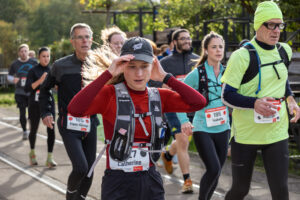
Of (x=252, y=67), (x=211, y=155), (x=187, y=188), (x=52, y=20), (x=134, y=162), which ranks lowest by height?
(x=187, y=188)

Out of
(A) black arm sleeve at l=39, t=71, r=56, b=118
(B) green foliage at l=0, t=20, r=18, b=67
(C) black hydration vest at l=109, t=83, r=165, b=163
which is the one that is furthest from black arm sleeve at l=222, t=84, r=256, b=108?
(B) green foliage at l=0, t=20, r=18, b=67

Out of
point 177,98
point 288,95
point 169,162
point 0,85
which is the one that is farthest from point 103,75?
point 0,85

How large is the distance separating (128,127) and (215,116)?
2.40 meters

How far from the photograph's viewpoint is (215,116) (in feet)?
19.7

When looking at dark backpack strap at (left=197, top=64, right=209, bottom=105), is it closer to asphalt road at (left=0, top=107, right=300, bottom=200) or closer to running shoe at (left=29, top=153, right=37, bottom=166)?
asphalt road at (left=0, top=107, right=300, bottom=200)

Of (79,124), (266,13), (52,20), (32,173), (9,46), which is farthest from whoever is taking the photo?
(52,20)

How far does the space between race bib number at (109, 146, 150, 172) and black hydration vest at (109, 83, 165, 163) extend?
1.0 inches

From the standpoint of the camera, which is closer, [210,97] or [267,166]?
[267,166]

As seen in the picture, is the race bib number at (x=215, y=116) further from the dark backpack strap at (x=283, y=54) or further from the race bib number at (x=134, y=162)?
the race bib number at (x=134, y=162)

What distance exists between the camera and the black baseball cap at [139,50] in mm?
3707

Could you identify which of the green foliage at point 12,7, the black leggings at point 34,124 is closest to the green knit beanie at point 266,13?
the black leggings at point 34,124

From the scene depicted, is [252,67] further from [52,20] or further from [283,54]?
[52,20]

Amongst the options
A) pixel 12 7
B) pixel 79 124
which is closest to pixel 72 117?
pixel 79 124

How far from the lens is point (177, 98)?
404 cm
